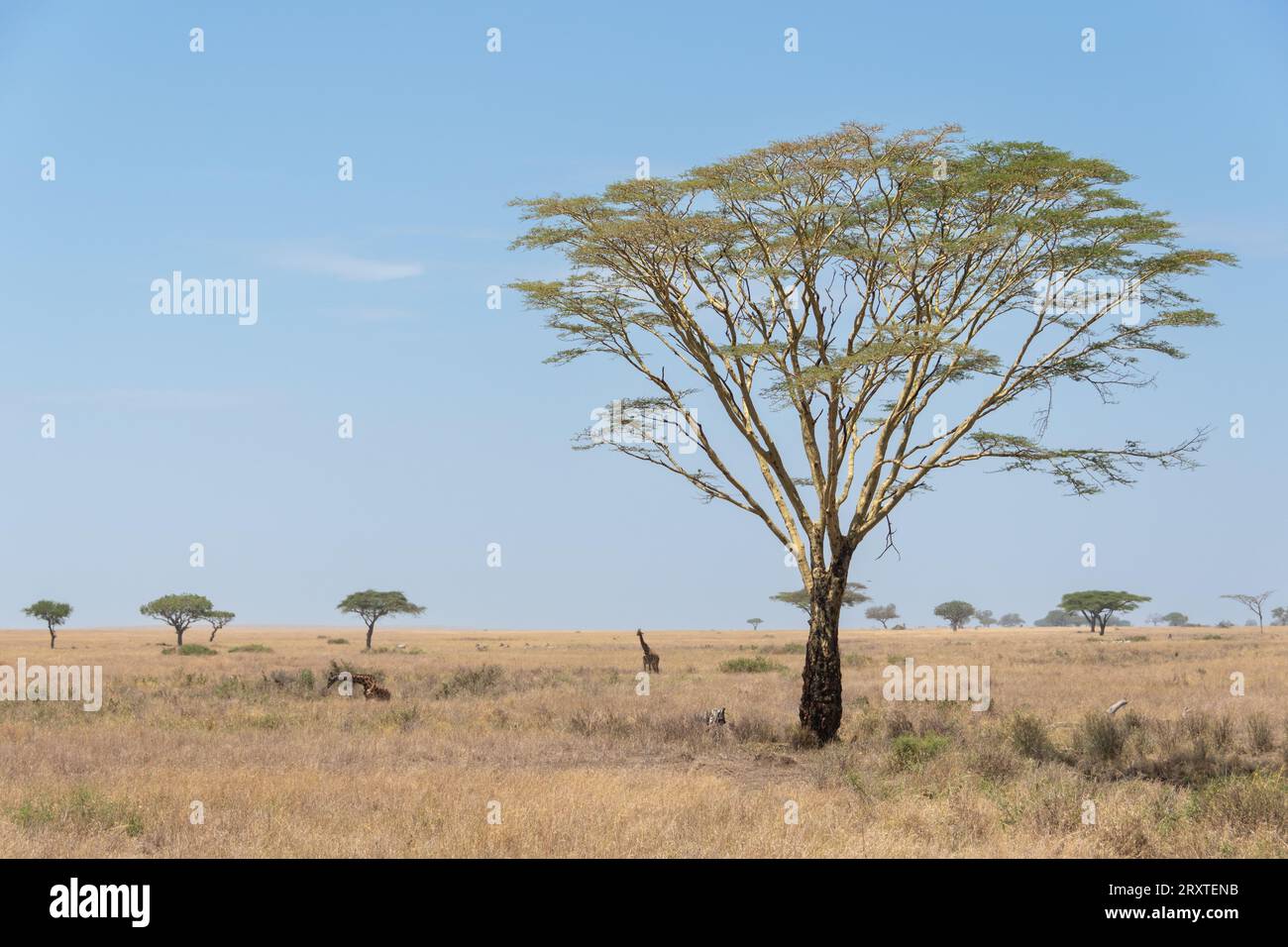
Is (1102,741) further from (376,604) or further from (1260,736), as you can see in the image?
(376,604)

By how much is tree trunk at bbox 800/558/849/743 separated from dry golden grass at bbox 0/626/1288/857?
21.7 inches

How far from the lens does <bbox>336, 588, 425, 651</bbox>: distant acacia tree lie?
260ft

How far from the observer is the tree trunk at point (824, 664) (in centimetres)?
1973

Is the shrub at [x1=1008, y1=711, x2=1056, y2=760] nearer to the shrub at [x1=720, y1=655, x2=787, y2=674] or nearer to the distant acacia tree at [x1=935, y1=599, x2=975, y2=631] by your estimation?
the shrub at [x1=720, y1=655, x2=787, y2=674]

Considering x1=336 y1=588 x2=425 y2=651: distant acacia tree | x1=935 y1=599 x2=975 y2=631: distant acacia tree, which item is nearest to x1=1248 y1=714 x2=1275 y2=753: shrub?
x1=336 y1=588 x2=425 y2=651: distant acacia tree

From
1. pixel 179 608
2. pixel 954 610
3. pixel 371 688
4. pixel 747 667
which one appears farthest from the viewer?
pixel 954 610

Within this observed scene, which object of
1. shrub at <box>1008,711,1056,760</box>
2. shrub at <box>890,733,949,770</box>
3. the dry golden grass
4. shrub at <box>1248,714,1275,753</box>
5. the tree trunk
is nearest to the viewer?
the dry golden grass

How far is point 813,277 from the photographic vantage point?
20.5 m

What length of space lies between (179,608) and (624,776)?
7158 centimetres

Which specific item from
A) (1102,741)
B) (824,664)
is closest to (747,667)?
(824,664)

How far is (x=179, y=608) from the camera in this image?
77625 millimetres
